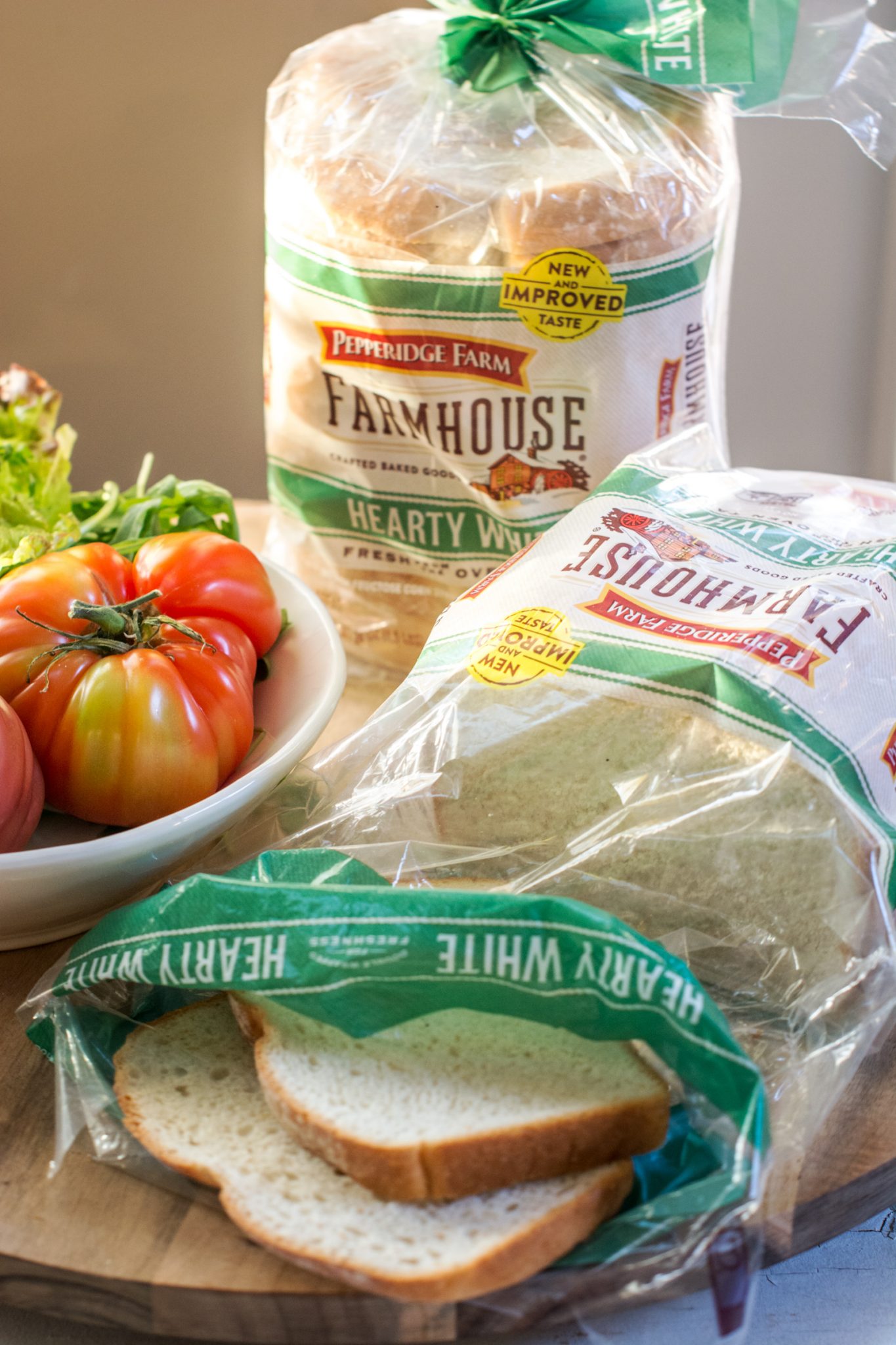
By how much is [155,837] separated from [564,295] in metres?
0.57

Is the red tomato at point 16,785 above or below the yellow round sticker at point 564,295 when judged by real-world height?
below

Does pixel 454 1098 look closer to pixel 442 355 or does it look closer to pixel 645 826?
pixel 645 826

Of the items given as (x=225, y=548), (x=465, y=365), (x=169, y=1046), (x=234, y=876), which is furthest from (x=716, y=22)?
(x=169, y=1046)

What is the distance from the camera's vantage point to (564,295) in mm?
1099

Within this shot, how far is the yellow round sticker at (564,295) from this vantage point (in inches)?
42.8

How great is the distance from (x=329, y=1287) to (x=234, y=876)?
27cm

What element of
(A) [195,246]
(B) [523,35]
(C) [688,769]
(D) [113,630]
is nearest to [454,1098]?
(C) [688,769]

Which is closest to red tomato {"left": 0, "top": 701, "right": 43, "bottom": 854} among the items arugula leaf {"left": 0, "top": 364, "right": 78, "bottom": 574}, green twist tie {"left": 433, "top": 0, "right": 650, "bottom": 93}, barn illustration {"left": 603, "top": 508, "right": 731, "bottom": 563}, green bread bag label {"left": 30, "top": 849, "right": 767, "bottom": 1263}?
green bread bag label {"left": 30, "top": 849, "right": 767, "bottom": 1263}

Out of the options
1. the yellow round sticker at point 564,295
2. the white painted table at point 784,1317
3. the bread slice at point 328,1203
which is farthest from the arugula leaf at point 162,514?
the white painted table at point 784,1317

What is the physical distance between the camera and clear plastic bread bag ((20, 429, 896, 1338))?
2.30ft

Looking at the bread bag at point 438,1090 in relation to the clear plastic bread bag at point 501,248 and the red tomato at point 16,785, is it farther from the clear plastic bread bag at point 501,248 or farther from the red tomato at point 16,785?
the clear plastic bread bag at point 501,248

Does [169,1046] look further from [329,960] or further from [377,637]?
[377,637]

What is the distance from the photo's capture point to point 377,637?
131 cm

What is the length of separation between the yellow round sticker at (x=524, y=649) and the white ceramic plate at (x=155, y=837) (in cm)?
16
